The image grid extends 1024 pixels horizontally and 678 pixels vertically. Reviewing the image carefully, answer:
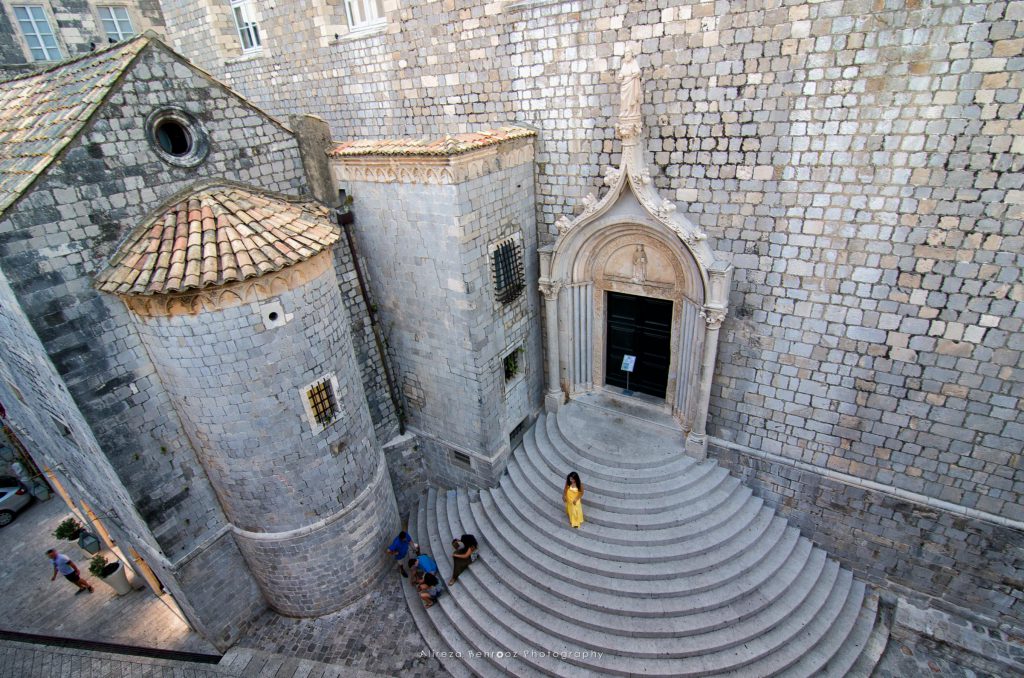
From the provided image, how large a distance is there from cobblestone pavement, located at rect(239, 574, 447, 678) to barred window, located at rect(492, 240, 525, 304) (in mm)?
6240

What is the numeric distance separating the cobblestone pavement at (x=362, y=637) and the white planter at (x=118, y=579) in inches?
129

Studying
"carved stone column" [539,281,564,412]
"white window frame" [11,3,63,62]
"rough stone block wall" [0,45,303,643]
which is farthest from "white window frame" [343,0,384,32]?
"white window frame" [11,3,63,62]

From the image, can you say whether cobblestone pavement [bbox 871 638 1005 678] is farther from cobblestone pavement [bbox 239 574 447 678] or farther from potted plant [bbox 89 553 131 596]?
potted plant [bbox 89 553 131 596]

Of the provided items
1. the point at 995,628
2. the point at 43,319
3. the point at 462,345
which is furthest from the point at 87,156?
the point at 995,628

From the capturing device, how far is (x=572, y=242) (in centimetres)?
977

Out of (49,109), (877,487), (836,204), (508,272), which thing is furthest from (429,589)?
(49,109)

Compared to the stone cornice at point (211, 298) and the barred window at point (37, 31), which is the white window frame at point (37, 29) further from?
the stone cornice at point (211, 298)

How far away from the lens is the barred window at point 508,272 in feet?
31.3

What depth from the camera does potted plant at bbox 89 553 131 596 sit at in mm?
10242

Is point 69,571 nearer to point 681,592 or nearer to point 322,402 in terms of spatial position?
point 322,402

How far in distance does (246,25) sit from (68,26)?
3988 mm

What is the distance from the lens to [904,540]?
844 centimetres

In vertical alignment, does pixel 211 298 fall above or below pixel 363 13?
below

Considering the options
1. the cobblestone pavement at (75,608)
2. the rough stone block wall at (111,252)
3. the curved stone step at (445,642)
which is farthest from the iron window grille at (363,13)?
the cobblestone pavement at (75,608)
